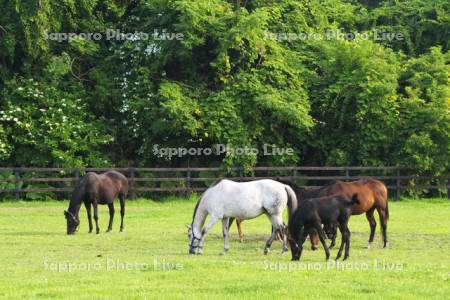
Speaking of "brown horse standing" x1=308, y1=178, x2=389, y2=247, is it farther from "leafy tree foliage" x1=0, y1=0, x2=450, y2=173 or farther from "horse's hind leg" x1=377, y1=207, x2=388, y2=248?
"leafy tree foliage" x1=0, y1=0, x2=450, y2=173

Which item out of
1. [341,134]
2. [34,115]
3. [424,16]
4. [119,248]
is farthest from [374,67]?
[119,248]

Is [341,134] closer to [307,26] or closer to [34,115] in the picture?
[307,26]

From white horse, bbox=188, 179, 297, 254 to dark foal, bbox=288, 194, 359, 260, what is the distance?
1.22 m

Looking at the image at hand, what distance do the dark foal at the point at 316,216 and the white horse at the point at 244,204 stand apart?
122 centimetres

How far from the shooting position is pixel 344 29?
37.4m

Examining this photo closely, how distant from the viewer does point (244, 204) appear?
17.1 m

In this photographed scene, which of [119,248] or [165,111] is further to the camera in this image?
[165,111]

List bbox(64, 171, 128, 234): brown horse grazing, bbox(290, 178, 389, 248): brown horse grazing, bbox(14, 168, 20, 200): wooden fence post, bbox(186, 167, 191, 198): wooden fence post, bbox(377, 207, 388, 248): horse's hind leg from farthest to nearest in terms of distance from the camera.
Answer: bbox(186, 167, 191, 198): wooden fence post < bbox(14, 168, 20, 200): wooden fence post < bbox(64, 171, 128, 234): brown horse grazing < bbox(377, 207, 388, 248): horse's hind leg < bbox(290, 178, 389, 248): brown horse grazing

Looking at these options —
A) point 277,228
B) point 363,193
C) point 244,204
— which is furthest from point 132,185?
point 277,228

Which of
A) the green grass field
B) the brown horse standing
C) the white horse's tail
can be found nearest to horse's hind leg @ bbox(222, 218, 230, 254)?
the green grass field

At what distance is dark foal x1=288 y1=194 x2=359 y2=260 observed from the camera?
1557 centimetres

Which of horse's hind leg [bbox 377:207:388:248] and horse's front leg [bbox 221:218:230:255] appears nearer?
horse's front leg [bbox 221:218:230:255]

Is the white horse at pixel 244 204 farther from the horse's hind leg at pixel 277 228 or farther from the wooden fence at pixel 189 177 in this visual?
the wooden fence at pixel 189 177

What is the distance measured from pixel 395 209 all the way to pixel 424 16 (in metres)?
11.5
